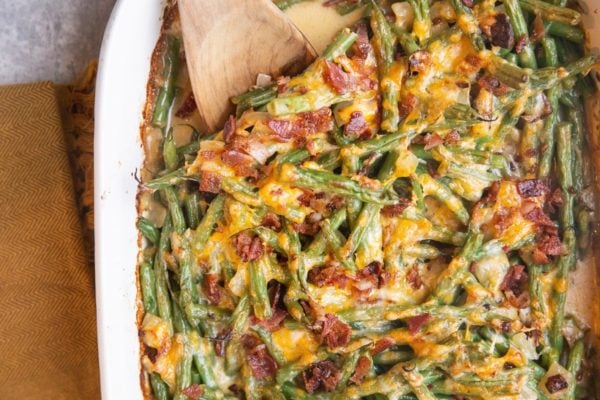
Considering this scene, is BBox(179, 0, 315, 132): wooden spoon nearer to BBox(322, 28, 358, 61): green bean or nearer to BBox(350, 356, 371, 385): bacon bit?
BBox(322, 28, 358, 61): green bean

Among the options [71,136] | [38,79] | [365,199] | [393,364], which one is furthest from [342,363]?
[38,79]

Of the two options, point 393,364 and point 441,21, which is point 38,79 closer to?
point 441,21

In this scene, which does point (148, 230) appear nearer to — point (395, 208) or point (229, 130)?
point (229, 130)

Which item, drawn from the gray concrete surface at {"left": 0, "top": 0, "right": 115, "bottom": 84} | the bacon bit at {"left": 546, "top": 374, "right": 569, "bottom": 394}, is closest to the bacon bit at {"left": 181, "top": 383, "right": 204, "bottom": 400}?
the bacon bit at {"left": 546, "top": 374, "right": 569, "bottom": 394}

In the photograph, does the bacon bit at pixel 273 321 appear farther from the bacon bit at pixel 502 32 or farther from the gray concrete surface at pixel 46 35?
the gray concrete surface at pixel 46 35

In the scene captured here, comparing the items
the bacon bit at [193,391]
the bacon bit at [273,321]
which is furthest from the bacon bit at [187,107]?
the bacon bit at [193,391]
